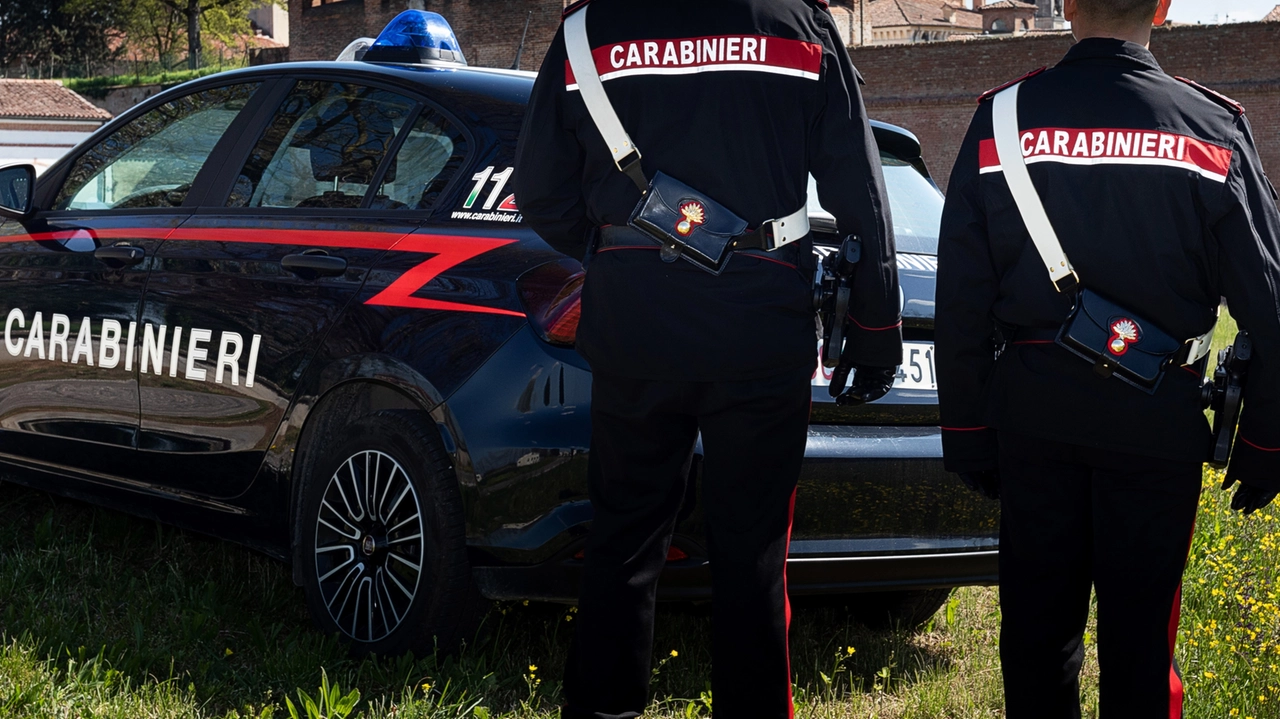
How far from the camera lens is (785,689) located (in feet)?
9.06

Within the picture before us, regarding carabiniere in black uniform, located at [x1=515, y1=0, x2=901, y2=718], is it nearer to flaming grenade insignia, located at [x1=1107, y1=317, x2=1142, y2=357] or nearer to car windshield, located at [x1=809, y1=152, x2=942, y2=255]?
flaming grenade insignia, located at [x1=1107, y1=317, x2=1142, y2=357]

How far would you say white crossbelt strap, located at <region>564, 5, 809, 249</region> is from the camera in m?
2.65

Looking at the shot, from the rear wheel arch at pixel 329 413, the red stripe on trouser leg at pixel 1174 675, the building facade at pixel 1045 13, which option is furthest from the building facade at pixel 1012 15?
the red stripe on trouser leg at pixel 1174 675

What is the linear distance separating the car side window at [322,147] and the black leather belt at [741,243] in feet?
4.04

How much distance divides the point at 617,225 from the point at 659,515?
0.58 meters

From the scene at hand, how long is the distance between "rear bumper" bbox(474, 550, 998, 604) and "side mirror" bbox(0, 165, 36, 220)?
7.80ft

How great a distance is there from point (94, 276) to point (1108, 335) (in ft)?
10.2

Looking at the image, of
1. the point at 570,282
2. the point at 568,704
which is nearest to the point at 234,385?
the point at 570,282

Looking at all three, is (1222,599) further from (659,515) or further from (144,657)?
(144,657)

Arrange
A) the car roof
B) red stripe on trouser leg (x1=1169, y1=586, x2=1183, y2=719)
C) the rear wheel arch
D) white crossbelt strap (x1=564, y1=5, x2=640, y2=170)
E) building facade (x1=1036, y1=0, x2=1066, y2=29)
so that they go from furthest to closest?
building facade (x1=1036, y1=0, x2=1066, y2=29)
the car roof
the rear wheel arch
white crossbelt strap (x1=564, y1=5, x2=640, y2=170)
red stripe on trouser leg (x1=1169, y1=586, x2=1183, y2=719)

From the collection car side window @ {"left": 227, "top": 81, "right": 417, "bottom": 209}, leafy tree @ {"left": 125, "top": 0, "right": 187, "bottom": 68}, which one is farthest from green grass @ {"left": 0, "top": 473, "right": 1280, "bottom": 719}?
leafy tree @ {"left": 125, "top": 0, "right": 187, "bottom": 68}

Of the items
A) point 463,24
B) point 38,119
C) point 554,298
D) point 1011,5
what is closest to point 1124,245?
point 554,298

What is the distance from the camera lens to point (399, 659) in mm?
3361

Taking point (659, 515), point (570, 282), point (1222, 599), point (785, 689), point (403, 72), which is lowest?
point (1222, 599)
